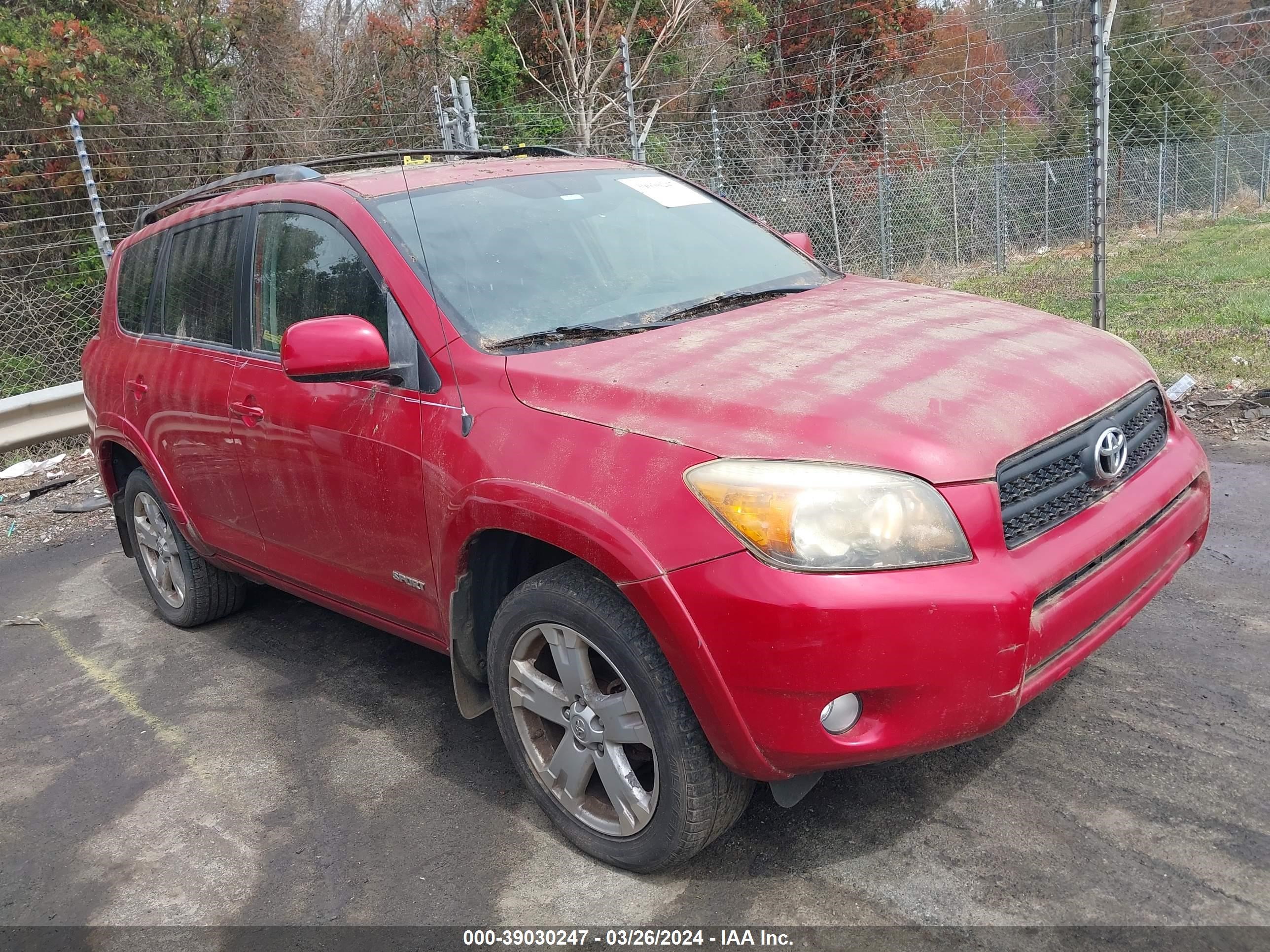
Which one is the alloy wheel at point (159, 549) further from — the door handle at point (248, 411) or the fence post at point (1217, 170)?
the fence post at point (1217, 170)

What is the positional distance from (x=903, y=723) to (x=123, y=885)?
2.27m

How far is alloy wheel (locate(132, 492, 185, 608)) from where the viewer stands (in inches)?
191

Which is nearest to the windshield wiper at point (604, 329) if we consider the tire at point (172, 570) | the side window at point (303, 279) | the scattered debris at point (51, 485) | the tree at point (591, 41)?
the side window at point (303, 279)

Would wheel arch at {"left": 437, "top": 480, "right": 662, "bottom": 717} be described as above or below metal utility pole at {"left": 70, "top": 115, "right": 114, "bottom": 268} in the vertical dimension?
below

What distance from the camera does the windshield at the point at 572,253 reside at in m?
3.20

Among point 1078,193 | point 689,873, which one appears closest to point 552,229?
point 689,873

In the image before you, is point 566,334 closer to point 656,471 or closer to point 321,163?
point 656,471

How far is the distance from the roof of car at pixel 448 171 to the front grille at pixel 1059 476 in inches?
84.6

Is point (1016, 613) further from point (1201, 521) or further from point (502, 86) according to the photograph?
point (502, 86)

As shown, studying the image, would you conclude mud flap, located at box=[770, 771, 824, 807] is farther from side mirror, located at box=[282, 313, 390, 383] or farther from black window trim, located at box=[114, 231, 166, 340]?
black window trim, located at box=[114, 231, 166, 340]

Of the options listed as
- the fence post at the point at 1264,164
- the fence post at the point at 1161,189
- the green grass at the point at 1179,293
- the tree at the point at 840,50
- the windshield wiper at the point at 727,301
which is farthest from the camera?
the fence post at the point at 1264,164

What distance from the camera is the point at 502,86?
1642 centimetres

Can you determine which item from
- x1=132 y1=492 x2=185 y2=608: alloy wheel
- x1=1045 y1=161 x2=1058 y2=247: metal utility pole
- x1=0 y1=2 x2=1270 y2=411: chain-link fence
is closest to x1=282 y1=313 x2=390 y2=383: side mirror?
x1=132 y1=492 x2=185 y2=608: alloy wheel

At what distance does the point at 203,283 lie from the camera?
4.21 metres
